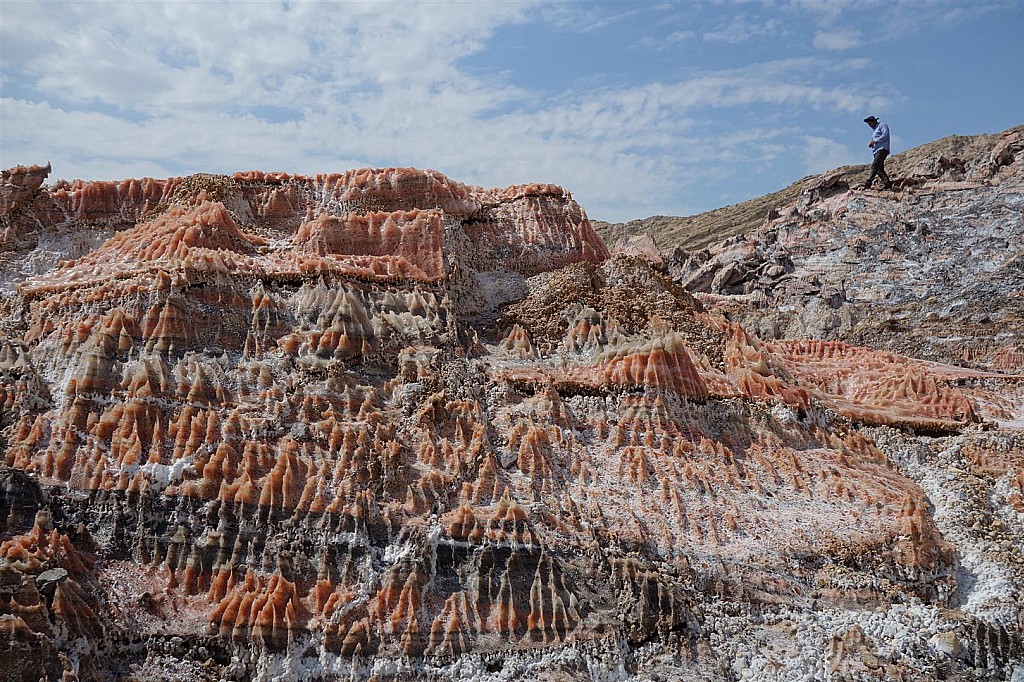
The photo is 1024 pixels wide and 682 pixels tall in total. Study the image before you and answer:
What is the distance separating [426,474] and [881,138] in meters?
29.1

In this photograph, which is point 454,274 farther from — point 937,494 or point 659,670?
point 937,494

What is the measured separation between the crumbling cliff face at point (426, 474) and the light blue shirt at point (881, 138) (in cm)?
1936

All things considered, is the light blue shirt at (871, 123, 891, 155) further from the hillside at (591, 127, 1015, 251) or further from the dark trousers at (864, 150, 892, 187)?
the hillside at (591, 127, 1015, 251)

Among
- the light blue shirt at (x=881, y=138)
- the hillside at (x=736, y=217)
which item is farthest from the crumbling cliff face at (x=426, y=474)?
→ the hillside at (x=736, y=217)

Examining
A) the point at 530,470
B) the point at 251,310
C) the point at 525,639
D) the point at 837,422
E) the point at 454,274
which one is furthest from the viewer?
the point at 454,274

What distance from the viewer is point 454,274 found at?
614 inches

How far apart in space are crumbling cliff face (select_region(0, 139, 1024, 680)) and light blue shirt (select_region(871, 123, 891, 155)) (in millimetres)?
19365

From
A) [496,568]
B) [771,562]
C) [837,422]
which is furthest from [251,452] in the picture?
[837,422]

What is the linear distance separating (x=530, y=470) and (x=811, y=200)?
30.8 m

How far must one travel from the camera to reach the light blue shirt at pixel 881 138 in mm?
31281

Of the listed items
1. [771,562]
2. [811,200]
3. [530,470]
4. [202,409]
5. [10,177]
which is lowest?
[771,562]

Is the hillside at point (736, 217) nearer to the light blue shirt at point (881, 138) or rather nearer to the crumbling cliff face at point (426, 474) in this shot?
the light blue shirt at point (881, 138)

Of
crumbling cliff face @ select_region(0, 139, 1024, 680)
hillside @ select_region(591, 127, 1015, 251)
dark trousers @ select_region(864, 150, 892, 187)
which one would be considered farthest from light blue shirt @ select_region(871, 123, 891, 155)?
hillside @ select_region(591, 127, 1015, 251)

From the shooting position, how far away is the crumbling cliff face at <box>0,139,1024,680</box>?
9.35 metres
